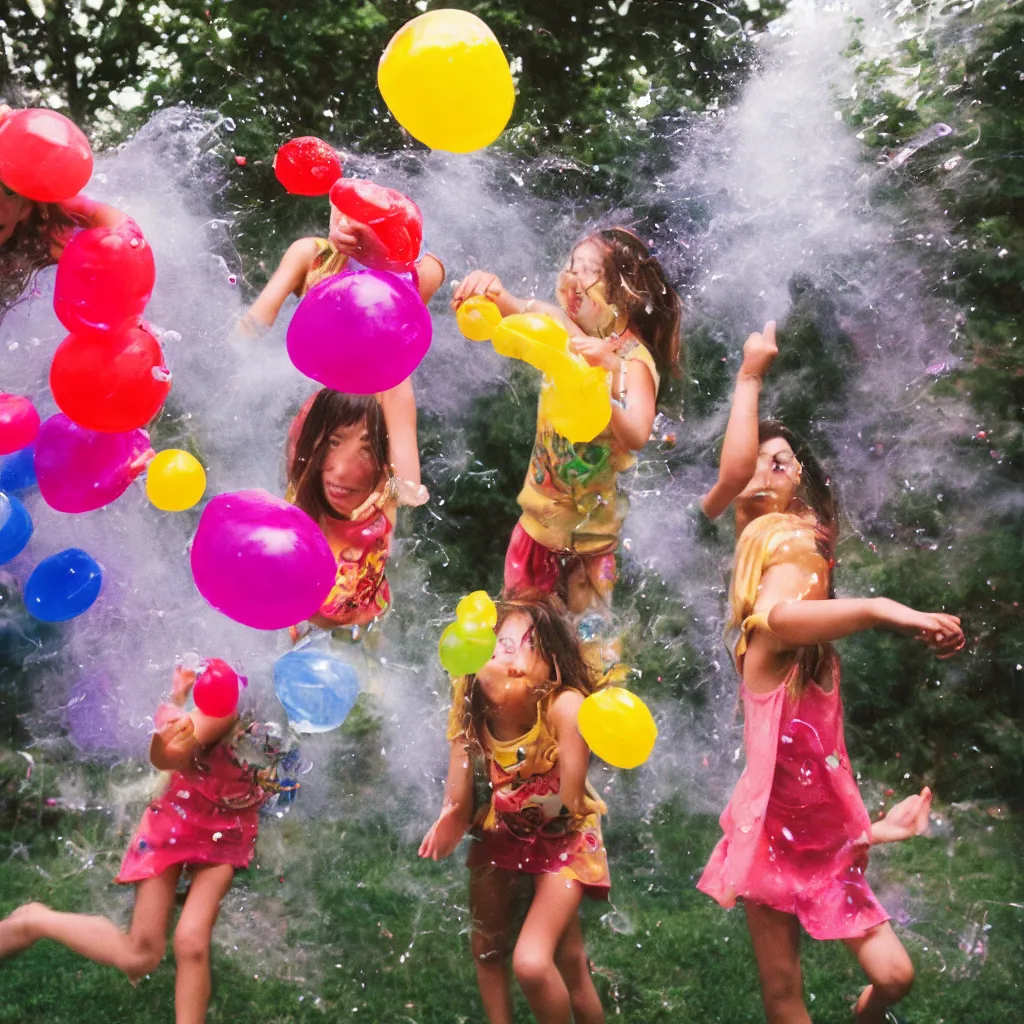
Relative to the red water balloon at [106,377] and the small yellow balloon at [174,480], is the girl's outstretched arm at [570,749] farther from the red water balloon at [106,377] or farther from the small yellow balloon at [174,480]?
the red water balloon at [106,377]

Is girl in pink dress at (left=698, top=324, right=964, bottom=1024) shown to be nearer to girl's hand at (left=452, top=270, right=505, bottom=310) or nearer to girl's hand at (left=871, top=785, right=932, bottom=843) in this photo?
girl's hand at (left=871, top=785, right=932, bottom=843)

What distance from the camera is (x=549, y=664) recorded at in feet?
9.68

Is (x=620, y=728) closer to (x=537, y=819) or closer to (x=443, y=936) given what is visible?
(x=537, y=819)

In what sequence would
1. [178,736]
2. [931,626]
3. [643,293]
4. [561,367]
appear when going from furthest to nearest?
[643,293] < [178,736] < [561,367] < [931,626]

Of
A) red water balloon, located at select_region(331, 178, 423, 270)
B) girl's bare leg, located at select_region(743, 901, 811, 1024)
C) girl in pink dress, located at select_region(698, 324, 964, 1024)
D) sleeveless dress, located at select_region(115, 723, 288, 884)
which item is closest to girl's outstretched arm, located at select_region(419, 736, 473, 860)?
sleeveless dress, located at select_region(115, 723, 288, 884)

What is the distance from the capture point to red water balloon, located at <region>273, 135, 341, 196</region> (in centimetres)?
295

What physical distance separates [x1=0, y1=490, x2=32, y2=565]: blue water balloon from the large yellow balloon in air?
53.7 inches

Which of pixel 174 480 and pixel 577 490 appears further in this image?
pixel 577 490

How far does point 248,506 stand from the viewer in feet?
8.50

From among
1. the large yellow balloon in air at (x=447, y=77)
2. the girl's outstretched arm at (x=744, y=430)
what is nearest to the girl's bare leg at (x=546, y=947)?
the girl's outstretched arm at (x=744, y=430)

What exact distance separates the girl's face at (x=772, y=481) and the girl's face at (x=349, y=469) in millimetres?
948

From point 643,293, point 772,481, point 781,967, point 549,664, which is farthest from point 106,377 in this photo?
point 781,967

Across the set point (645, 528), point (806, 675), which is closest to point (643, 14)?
point (645, 528)

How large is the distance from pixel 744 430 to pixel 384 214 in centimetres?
98
